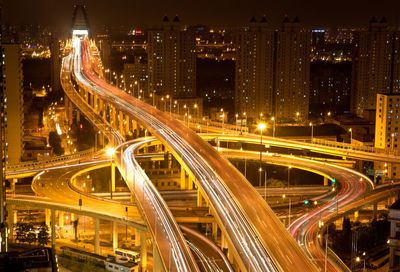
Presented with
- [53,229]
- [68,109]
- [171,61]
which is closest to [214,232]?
[53,229]

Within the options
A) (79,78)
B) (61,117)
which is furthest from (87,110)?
(61,117)

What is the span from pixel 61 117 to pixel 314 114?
45.0ft

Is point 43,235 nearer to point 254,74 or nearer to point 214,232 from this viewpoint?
point 214,232

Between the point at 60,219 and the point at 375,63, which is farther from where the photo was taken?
the point at 375,63

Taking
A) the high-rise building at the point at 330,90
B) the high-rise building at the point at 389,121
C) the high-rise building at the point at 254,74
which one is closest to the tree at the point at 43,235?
the high-rise building at the point at 389,121

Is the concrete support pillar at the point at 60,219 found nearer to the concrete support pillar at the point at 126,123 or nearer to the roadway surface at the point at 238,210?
the roadway surface at the point at 238,210

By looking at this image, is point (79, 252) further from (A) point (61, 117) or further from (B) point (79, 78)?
(A) point (61, 117)

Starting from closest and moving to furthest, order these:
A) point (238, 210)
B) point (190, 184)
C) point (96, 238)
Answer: point (238, 210) < point (96, 238) < point (190, 184)

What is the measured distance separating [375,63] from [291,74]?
4.22 m

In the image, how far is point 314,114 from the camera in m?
41.5

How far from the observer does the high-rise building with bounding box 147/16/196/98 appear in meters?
41.3

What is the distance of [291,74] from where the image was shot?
3834 cm

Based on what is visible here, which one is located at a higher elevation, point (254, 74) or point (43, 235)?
point (254, 74)

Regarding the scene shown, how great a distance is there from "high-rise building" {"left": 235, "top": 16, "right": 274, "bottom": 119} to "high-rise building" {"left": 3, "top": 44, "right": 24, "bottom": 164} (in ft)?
44.4
